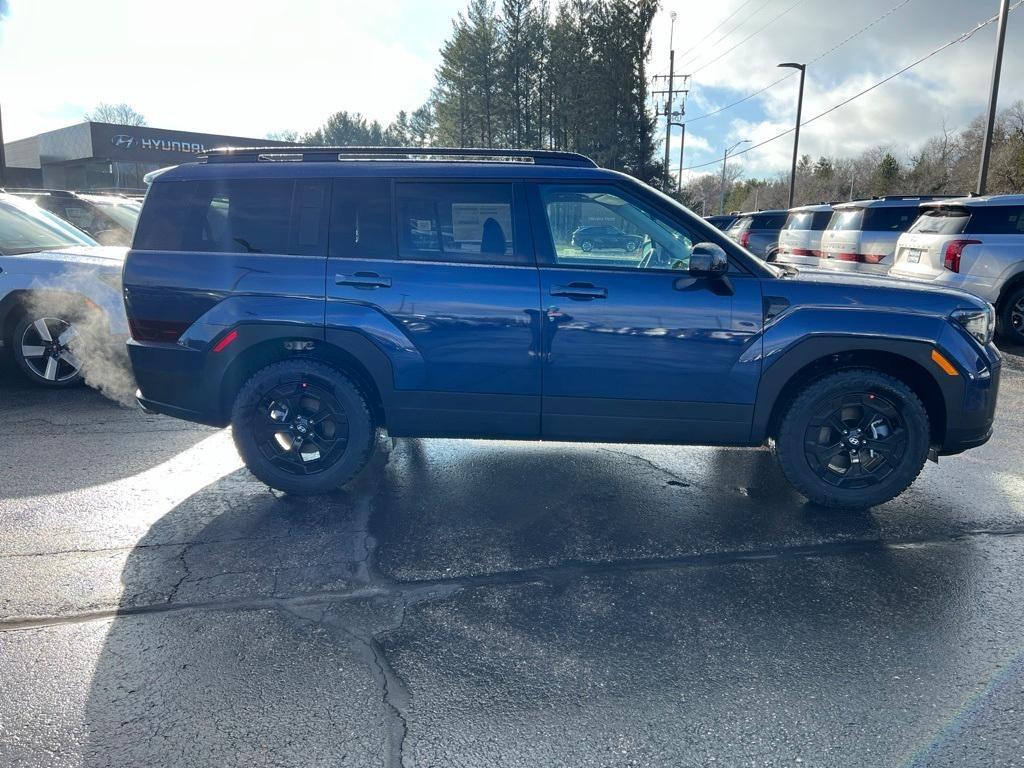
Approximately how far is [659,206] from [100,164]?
45.4m

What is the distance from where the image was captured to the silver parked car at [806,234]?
13656mm

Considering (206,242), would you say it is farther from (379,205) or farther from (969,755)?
(969,755)

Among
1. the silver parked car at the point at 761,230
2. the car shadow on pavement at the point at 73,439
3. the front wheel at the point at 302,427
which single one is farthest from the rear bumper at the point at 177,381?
the silver parked car at the point at 761,230

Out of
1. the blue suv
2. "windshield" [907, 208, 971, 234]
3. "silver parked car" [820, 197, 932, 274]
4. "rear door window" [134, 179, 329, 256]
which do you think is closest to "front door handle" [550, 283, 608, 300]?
the blue suv

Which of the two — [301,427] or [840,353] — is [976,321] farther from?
[301,427]

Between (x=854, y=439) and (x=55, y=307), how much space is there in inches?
267

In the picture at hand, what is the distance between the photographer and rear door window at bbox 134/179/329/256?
4234 millimetres

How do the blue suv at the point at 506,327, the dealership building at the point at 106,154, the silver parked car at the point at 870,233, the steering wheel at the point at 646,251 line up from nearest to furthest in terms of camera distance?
the blue suv at the point at 506,327, the steering wheel at the point at 646,251, the silver parked car at the point at 870,233, the dealership building at the point at 106,154

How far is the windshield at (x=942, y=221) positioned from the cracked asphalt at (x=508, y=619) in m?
5.65

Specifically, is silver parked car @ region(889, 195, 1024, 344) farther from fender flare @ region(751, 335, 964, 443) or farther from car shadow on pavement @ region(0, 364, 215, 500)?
car shadow on pavement @ region(0, 364, 215, 500)

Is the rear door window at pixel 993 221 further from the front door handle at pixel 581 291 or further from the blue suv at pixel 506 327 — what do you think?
the front door handle at pixel 581 291

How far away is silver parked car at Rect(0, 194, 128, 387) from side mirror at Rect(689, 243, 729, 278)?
514 centimetres

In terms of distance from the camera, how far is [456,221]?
418 centimetres

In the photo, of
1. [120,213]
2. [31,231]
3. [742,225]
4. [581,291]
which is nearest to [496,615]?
[581,291]
